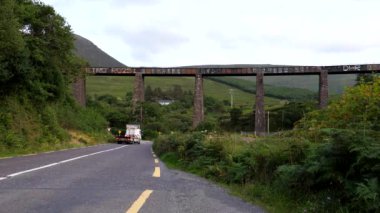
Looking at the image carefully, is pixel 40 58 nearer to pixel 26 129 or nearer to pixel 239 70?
pixel 26 129

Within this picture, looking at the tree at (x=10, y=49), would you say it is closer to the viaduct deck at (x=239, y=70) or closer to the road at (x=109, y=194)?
the road at (x=109, y=194)

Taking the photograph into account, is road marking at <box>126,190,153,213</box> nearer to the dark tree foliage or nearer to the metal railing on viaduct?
the dark tree foliage

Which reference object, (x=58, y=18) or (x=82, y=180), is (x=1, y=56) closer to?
(x=58, y=18)

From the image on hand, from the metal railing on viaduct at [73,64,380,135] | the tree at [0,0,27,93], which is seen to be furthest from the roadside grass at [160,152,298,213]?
the metal railing on viaduct at [73,64,380,135]

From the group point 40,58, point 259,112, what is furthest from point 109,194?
point 259,112

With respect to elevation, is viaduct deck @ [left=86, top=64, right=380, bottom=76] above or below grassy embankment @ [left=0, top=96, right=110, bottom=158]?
above

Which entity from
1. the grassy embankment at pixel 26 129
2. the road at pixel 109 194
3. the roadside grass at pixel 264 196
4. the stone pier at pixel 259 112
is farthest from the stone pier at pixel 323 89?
the roadside grass at pixel 264 196

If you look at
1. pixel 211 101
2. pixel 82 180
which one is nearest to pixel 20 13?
pixel 82 180

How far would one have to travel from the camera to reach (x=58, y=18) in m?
36.1

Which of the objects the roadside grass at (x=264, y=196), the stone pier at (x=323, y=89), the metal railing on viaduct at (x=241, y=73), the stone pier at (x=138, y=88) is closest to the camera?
the roadside grass at (x=264, y=196)

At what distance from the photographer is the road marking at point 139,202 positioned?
700 centimetres

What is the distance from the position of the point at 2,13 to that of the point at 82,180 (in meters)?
14.9

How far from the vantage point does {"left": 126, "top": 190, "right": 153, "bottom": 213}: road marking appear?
700 cm

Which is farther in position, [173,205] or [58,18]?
[58,18]
